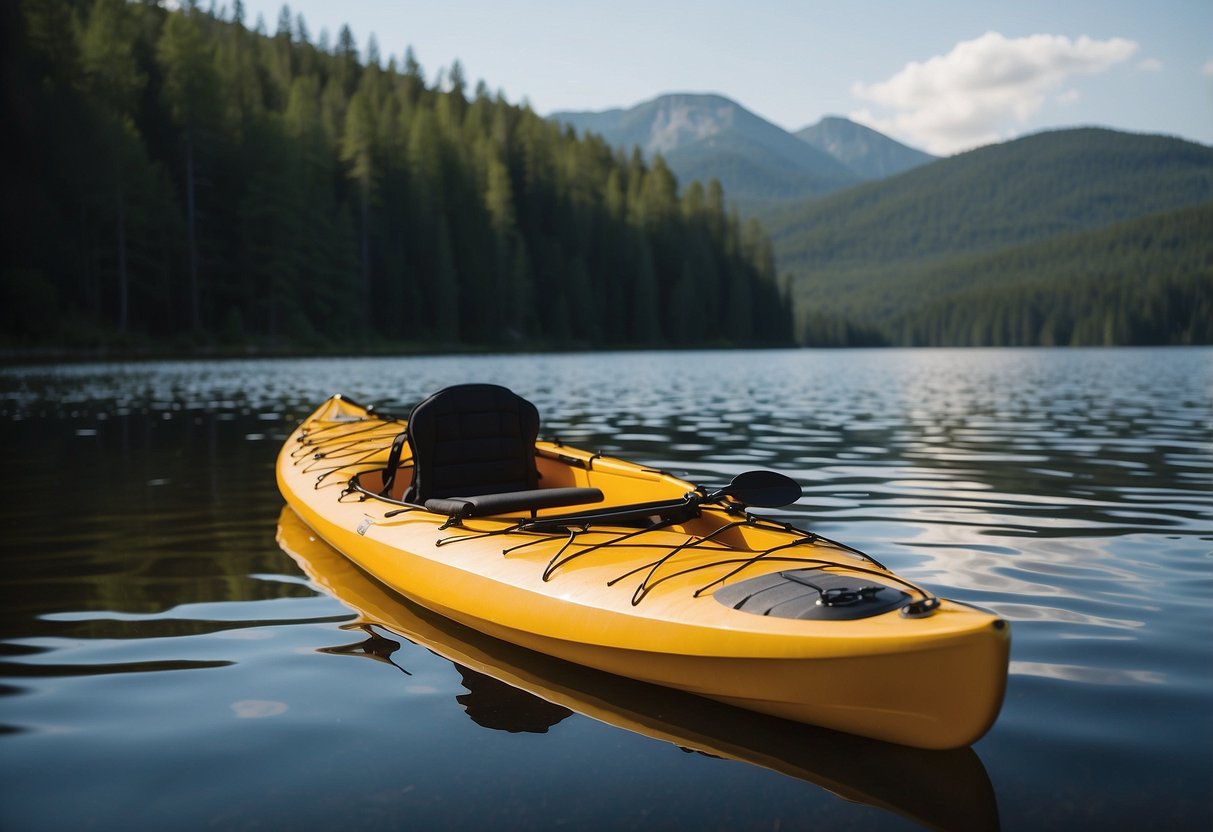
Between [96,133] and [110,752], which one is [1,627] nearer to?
[110,752]

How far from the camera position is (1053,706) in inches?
170

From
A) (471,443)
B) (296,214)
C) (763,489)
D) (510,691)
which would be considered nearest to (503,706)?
(510,691)

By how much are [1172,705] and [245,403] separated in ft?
64.4

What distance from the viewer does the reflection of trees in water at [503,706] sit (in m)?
4.24

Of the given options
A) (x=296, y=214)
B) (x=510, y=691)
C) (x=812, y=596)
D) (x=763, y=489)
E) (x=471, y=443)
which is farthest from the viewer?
(x=296, y=214)

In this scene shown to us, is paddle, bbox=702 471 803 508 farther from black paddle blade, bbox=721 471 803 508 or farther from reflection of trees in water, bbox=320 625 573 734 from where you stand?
reflection of trees in water, bbox=320 625 573 734

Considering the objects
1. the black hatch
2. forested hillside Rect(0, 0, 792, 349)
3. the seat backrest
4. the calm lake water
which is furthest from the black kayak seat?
forested hillside Rect(0, 0, 792, 349)

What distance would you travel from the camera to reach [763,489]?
5523 millimetres

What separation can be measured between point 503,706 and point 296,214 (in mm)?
50471

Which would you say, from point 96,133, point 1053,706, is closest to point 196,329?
point 96,133

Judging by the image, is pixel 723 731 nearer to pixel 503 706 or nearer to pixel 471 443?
pixel 503 706

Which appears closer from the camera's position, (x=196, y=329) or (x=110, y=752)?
(x=110, y=752)

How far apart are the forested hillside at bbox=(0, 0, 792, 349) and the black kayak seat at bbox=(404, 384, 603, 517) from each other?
34701mm

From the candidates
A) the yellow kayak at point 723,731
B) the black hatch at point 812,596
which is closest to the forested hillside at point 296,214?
the yellow kayak at point 723,731
